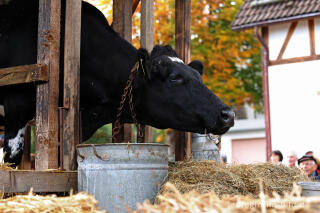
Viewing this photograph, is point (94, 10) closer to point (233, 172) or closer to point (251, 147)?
point (233, 172)

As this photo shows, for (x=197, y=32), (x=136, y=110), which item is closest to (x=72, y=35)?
(x=136, y=110)

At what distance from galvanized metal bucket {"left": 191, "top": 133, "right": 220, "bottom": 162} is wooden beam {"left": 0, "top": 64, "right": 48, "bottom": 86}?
220cm

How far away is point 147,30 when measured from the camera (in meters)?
5.25

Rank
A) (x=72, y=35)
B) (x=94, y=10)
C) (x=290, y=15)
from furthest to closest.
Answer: (x=290, y=15) < (x=94, y=10) < (x=72, y=35)

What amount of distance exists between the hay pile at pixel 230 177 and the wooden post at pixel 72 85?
818mm

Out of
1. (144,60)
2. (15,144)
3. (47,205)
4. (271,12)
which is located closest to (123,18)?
(144,60)

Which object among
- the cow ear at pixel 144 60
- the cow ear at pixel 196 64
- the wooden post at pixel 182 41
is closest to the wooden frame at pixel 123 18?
the wooden post at pixel 182 41

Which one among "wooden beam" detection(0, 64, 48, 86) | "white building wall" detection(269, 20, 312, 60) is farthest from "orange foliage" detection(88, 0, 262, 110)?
"wooden beam" detection(0, 64, 48, 86)

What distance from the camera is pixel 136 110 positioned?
4824 mm

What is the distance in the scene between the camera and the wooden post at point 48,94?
12.3 ft

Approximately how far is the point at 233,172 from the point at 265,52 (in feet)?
33.7

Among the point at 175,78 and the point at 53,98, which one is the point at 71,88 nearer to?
the point at 53,98

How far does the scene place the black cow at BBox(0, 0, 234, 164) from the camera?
14.9 feet

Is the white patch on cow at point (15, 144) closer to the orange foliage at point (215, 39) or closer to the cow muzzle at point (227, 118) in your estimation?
the cow muzzle at point (227, 118)
